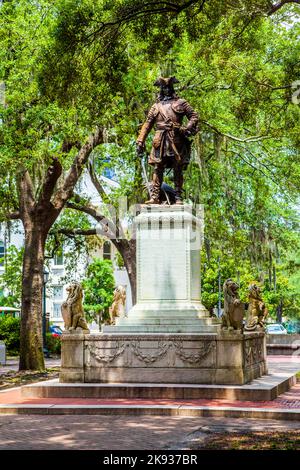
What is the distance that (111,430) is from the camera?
40.2 ft

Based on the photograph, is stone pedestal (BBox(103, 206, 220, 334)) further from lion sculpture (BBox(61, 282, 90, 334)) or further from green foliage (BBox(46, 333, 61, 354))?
green foliage (BBox(46, 333, 61, 354))

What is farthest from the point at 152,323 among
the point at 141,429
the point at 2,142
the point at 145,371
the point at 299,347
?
the point at 299,347

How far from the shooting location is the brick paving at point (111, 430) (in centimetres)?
1083

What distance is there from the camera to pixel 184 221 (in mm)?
17812

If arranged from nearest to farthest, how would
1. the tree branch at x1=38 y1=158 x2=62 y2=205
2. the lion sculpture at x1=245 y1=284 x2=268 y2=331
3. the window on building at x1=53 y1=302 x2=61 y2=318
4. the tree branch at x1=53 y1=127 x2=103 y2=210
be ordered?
the lion sculpture at x1=245 y1=284 x2=268 y2=331
the tree branch at x1=38 y1=158 x2=62 y2=205
the tree branch at x1=53 y1=127 x2=103 y2=210
the window on building at x1=53 y1=302 x2=61 y2=318

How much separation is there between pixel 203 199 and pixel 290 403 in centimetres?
1387

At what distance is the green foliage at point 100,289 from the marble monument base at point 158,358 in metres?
46.2

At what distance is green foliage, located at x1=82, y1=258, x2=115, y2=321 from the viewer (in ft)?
210

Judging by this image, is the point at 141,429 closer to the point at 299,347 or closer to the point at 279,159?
the point at 279,159

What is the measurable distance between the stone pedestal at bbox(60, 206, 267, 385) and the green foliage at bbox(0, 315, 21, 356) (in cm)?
2381

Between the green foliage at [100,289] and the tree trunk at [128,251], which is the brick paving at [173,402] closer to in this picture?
the tree trunk at [128,251]

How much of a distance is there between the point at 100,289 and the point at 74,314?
153 feet

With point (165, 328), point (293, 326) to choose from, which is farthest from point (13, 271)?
point (293, 326)

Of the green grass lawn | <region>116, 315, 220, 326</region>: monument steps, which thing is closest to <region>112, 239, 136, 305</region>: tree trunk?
<region>116, 315, 220, 326</region>: monument steps
